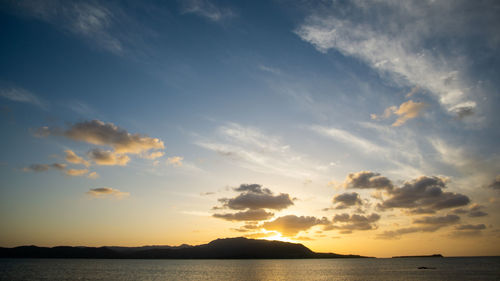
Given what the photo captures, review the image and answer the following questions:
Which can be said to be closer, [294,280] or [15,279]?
[15,279]

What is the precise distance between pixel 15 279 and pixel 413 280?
16532cm

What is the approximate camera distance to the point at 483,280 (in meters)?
118

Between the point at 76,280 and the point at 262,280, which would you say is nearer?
the point at 76,280

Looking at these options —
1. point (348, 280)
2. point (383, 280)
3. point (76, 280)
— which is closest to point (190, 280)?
point (76, 280)

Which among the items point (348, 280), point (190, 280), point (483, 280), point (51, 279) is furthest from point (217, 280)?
point (483, 280)

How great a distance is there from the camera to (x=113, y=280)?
12419 cm

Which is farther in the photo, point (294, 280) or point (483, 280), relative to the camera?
point (294, 280)

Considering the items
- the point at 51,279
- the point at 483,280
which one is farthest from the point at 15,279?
the point at 483,280

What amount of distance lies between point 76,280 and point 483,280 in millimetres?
165957

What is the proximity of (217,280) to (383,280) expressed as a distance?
71.0 metres

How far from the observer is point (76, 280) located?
389ft

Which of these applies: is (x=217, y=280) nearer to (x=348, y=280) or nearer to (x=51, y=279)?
(x=348, y=280)

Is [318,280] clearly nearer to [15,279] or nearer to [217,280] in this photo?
[217,280]

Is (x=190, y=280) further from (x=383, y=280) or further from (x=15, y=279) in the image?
(x=383, y=280)
